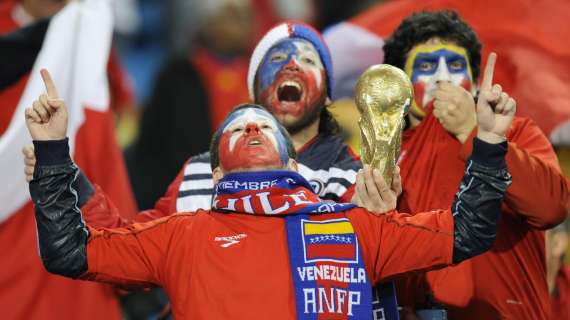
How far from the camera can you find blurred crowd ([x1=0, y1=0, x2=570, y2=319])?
553 cm

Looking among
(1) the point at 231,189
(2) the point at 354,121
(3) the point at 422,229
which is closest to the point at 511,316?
(3) the point at 422,229

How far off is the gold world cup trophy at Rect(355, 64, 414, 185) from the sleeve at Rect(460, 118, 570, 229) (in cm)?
37

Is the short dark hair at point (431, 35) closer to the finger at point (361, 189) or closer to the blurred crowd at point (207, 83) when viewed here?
the blurred crowd at point (207, 83)

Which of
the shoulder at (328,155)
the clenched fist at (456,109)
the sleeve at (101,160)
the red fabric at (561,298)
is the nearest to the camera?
the clenched fist at (456,109)

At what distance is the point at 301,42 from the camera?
5.06 meters

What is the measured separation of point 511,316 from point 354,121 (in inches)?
115

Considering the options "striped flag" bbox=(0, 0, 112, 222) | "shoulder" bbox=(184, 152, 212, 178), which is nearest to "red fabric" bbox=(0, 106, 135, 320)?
"striped flag" bbox=(0, 0, 112, 222)

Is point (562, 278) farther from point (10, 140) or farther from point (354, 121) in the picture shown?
point (10, 140)

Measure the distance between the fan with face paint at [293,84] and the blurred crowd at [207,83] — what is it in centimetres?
27

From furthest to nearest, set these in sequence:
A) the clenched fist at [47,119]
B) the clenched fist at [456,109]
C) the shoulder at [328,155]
Result: the shoulder at [328,155], the clenched fist at [456,109], the clenched fist at [47,119]

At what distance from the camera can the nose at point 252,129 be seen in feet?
13.9

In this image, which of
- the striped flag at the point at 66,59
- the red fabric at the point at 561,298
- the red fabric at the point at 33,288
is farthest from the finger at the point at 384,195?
the striped flag at the point at 66,59

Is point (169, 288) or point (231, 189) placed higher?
point (231, 189)

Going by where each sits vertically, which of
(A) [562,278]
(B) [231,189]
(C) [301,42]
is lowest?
(A) [562,278]
